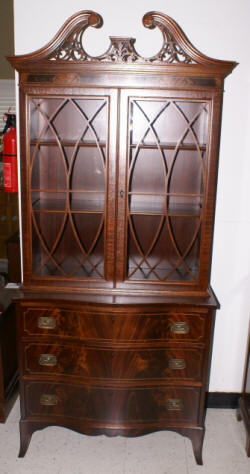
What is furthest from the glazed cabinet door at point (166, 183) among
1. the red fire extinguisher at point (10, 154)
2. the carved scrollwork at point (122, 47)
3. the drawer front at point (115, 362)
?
the red fire extinguisher at point (10, 154)

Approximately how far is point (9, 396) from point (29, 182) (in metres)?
1.35

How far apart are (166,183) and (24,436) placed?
5.06 feet

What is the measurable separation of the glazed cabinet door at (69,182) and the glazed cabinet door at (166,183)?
81 millimetres

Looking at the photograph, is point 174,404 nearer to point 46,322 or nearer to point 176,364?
point 176,364

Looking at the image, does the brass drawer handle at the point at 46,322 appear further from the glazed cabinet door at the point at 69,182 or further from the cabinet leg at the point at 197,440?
the cabinet leg at the point at 197,440

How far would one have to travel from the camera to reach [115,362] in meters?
2.12

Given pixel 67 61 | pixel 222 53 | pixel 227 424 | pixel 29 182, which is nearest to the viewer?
pixel 67 61

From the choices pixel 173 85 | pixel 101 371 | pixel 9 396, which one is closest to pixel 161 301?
pixel 101 371

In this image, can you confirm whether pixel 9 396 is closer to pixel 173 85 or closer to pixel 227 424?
pixel 227 424

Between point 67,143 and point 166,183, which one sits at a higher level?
point 67,143

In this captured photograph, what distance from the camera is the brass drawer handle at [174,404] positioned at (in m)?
2.19

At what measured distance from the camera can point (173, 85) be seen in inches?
74.2

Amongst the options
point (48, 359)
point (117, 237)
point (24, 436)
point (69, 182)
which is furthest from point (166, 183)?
point (24, 436)

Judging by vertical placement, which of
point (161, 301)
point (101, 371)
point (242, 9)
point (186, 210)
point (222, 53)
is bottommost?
point (101, 371)
